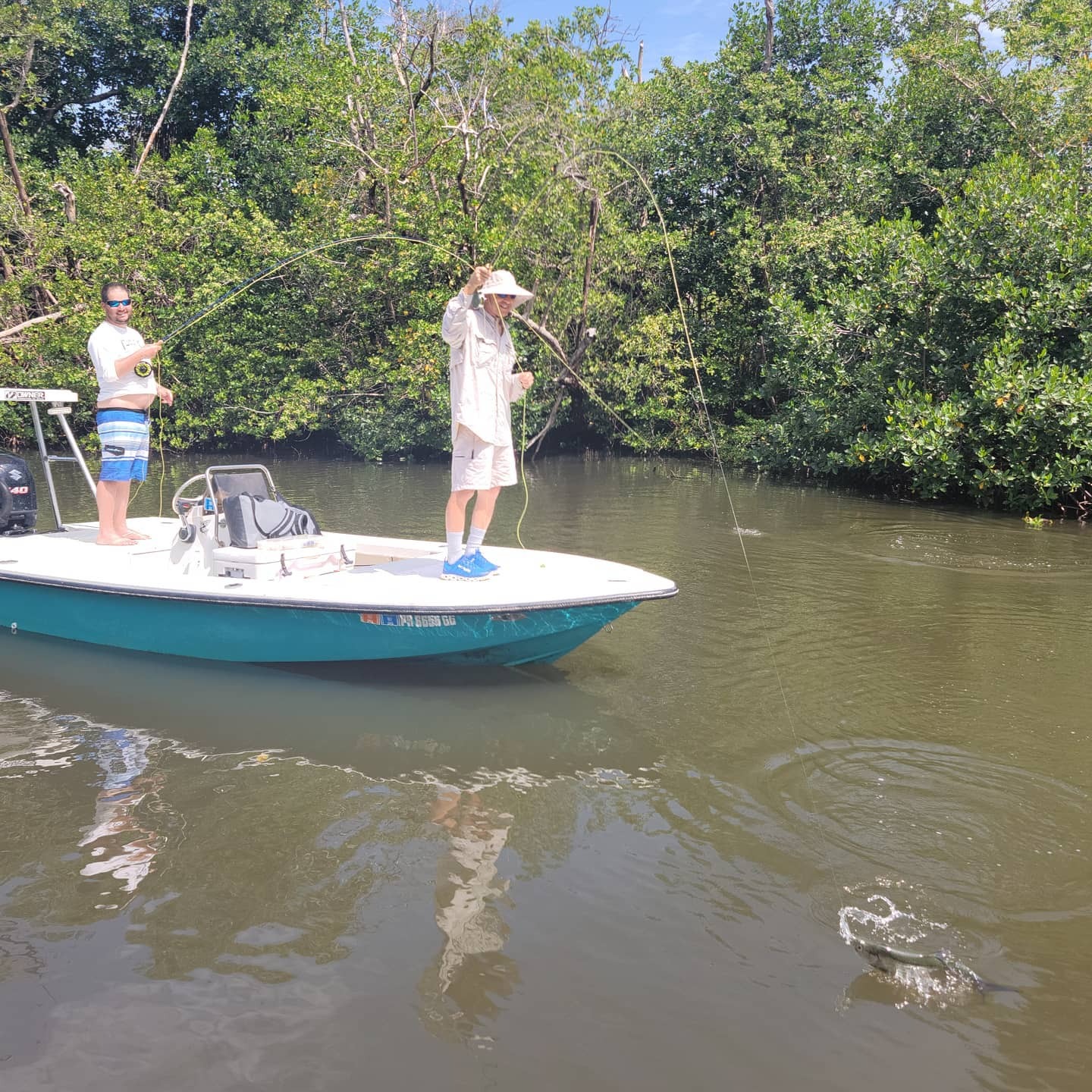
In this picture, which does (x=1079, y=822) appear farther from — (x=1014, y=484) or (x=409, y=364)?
(x=409, y=364)

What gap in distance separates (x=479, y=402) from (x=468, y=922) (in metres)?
3.09

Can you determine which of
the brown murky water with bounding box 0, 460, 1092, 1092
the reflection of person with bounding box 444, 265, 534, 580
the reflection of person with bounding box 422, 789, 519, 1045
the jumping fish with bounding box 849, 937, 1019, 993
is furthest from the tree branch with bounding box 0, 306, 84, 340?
the jumping fish with bounding box 849, 937, 1019, 993

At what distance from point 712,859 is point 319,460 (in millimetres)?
18677

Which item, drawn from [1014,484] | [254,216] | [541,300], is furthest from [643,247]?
[1014,484]

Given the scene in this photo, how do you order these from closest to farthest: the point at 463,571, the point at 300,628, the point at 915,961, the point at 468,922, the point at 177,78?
the point at 915,961, the point at 468,922, the point at 300,628, the point at 463,571, the point at 177,78

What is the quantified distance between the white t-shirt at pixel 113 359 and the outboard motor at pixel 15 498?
49.3 inches

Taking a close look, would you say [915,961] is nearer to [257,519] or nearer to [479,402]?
[479,402]

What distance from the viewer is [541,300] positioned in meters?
18.7

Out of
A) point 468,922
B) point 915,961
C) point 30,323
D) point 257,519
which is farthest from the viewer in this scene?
point 30,323

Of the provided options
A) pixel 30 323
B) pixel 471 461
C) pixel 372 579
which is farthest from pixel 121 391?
pixel 30 323

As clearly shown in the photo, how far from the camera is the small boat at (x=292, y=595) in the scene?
5.21 metres

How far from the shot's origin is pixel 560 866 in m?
3.63

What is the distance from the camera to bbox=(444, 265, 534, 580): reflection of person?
17.9ft

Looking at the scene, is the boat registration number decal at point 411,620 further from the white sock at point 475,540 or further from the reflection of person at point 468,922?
the reflection of person at point 468,922
